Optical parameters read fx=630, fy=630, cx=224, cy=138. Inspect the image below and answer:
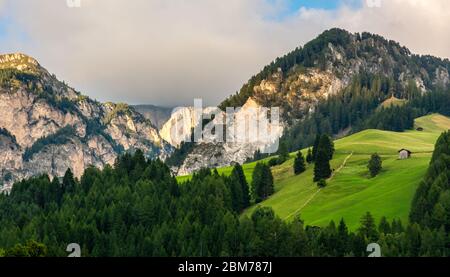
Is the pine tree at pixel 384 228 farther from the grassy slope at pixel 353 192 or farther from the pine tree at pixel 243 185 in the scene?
the pine tree at pixel 243 185

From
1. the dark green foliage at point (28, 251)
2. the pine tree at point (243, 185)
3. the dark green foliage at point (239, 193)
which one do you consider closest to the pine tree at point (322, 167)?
the dark green foliage at point (239, 193)

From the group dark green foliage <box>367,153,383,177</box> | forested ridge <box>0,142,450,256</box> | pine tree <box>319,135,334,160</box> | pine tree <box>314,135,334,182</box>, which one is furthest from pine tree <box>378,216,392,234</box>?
pine tree <box>319,135,334,160</box>

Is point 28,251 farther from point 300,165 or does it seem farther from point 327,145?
point 327,145

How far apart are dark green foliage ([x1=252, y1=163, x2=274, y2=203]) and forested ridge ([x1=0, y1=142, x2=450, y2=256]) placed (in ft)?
13.2

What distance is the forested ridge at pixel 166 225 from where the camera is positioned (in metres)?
96.6

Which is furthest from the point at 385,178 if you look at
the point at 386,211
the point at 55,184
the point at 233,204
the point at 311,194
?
Result: the point at 55,184

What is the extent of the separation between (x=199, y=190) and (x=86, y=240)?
47.1 meters

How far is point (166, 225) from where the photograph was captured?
125 metres

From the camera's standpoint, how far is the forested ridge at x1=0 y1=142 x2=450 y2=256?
3802 inches

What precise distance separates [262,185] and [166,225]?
63.3m

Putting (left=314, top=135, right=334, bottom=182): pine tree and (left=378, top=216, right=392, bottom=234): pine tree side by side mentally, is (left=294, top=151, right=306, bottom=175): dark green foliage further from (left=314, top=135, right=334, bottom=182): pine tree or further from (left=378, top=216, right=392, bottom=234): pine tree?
(left=378, top=216, right=392, bottom=234): pine tree

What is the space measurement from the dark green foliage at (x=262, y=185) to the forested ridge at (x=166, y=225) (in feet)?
13.2

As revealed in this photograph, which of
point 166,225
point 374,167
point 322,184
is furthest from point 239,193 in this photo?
point 166,225

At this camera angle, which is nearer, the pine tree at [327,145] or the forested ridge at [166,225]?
the forested ridge at [166,225]
